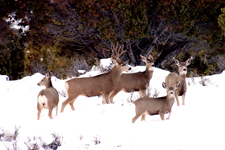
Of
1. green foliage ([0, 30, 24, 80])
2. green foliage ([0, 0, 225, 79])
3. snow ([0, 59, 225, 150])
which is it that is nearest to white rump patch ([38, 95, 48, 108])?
snow ([0, 59, 225, 150])

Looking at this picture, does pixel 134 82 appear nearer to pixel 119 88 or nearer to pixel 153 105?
pixel 119 88

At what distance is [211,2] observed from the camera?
546 inches

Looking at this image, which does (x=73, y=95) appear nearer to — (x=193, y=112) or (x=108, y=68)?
(x=193, y=112)

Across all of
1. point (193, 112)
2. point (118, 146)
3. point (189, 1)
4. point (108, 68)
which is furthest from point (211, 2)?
point (118, 146)

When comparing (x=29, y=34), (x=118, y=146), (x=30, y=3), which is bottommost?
(x=118, y=146)

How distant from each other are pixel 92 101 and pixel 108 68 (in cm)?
399

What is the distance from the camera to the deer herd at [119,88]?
5555mm

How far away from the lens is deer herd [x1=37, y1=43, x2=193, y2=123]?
555 centimetres

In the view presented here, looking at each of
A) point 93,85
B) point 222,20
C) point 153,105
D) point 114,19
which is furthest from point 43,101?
point 222,20

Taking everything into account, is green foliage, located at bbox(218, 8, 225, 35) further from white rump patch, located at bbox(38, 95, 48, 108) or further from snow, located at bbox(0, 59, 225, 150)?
white rump patch, located at bbox(38, 95, 48, 108)

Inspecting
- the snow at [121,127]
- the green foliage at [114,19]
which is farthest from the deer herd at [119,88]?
the green foliage at [114,19]

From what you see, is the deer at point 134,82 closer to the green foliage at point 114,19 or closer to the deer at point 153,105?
the deer at point 153,105

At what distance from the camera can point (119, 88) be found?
8.06m

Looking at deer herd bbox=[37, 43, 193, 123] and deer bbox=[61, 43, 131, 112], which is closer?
deer herd bbox=[37, 43, 193, 123]
